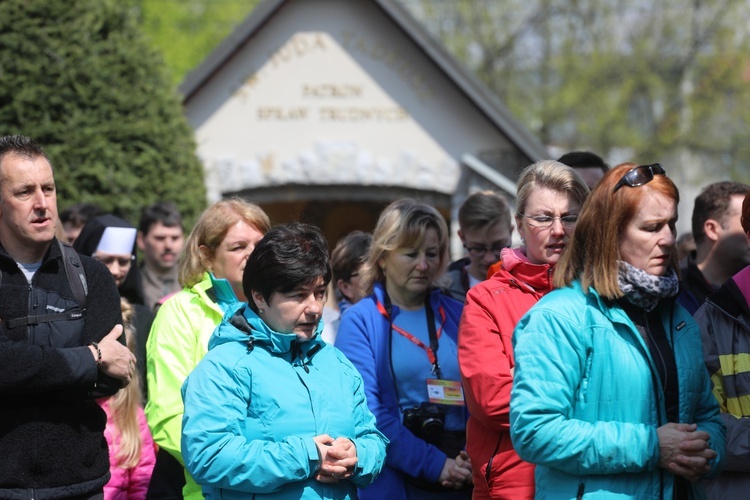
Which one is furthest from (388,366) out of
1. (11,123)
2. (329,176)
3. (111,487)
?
(329,176)

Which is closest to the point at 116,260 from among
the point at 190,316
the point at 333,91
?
the point at 190,316

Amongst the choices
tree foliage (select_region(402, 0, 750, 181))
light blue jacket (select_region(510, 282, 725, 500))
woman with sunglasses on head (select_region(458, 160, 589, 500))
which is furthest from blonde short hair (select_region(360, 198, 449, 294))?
tree foliage (select_region(402, 0, 750, 181))

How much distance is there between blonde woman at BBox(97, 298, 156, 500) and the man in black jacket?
0.91 meters

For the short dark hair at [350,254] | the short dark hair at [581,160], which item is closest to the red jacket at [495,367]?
the short dark hair at [581,160]

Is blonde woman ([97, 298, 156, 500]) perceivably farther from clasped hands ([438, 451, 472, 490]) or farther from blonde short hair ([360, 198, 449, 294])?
clasped hands ([438, 451, 472, 490])

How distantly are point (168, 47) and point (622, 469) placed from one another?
1047 inches

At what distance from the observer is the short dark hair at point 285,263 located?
143 inches

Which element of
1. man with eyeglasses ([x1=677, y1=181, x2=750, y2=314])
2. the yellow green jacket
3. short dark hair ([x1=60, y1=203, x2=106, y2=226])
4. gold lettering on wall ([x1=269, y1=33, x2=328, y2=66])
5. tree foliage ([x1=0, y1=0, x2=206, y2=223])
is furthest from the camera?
gold lettering on wall ([x1=269, y1=33, x2=328, y2=66])

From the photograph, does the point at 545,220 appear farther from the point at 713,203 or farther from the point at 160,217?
the point at 160,217

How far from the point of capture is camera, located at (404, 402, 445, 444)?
4477 mm

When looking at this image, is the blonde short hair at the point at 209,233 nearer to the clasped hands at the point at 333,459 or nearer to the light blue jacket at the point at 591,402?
the clasped hands at the point at 333,459

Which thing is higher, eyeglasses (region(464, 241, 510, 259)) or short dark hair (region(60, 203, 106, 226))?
short dark hair (region(60, 203, 106, 226))

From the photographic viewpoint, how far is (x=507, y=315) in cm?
387

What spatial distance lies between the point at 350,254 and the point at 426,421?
158cm
